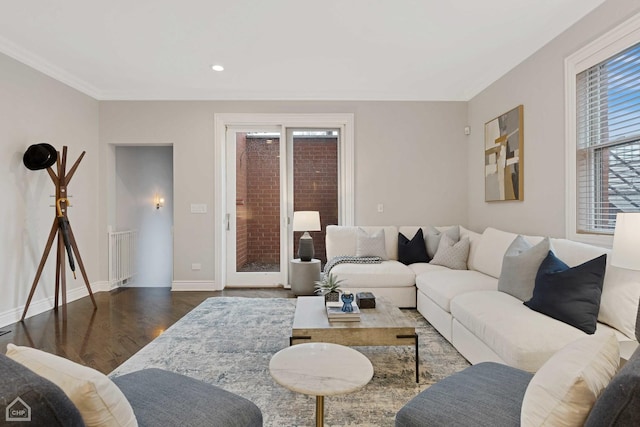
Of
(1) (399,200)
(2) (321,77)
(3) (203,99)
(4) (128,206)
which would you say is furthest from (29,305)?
(1) (399,200)

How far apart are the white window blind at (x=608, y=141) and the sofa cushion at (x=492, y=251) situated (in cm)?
60

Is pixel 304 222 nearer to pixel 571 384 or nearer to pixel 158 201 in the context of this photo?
pixel 158 201

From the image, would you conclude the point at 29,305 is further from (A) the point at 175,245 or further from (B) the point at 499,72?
(B) the point at 499,72

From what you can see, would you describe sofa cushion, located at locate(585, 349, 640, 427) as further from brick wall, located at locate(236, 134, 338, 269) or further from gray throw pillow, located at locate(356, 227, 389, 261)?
brick wall, located at locate(236, 134, 338, 269)

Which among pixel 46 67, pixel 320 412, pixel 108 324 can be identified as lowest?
pixel 108 324

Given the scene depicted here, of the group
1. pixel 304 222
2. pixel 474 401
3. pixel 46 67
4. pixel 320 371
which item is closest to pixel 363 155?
pixel 304 222

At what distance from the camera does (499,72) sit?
3764mm

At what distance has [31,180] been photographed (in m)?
3.58

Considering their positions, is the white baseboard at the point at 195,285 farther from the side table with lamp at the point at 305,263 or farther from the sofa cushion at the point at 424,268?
the sofa cushion at the point at 424,268

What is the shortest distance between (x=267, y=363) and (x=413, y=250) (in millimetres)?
2312

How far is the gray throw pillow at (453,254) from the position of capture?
11.9 feet

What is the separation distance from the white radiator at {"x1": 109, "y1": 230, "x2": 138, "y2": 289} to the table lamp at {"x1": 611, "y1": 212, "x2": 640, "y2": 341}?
5.35 metres

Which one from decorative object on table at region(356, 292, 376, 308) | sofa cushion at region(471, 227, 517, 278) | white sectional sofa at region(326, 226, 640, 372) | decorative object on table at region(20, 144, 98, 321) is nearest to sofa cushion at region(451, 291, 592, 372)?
white sectional sofa at region(326, 226, 640, 372)

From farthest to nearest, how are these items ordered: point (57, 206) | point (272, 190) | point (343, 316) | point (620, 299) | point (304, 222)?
point (272, 190) < point (304, 222) < point (57, 206) < point (343, 316) < point (620, 299)
